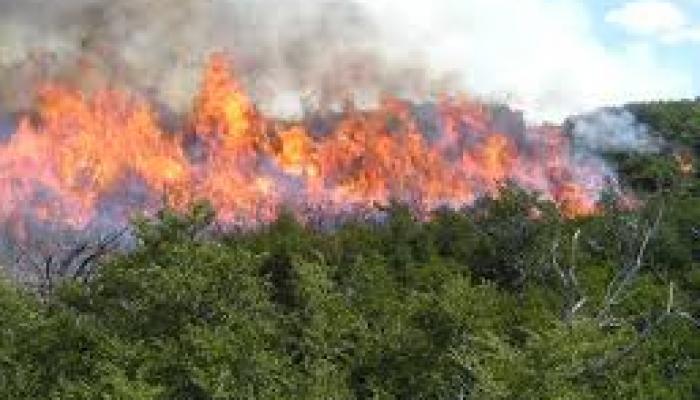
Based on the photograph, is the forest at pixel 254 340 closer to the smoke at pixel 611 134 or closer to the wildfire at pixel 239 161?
the wildfire at pixel 239 161

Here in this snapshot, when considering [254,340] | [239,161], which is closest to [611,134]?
[239,161]

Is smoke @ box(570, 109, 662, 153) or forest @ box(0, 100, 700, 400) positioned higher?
smoke @ box(570, 109, 662, 153)

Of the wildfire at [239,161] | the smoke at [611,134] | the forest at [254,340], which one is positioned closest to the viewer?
the forest at [254,340]

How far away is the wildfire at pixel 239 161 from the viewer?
8081cm

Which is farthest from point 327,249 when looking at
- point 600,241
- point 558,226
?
point 600,241

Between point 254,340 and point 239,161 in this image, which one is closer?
point 254,340

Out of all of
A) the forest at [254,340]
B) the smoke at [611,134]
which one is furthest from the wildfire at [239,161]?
the forest at [254,340]

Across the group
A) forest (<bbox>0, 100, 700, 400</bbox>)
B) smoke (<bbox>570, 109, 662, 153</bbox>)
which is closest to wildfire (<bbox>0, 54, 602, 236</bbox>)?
smoke (<bbox>570, 109, 662, 153</bbox>)

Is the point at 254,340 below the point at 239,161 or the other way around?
below

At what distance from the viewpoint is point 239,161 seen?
8306 centimetres

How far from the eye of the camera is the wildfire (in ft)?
265

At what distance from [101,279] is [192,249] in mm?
4464

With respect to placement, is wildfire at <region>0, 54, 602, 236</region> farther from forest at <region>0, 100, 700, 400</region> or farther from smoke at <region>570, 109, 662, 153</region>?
forest at <region>0, 100, 700, 400</region>

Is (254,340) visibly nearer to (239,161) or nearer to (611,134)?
(239,161)
